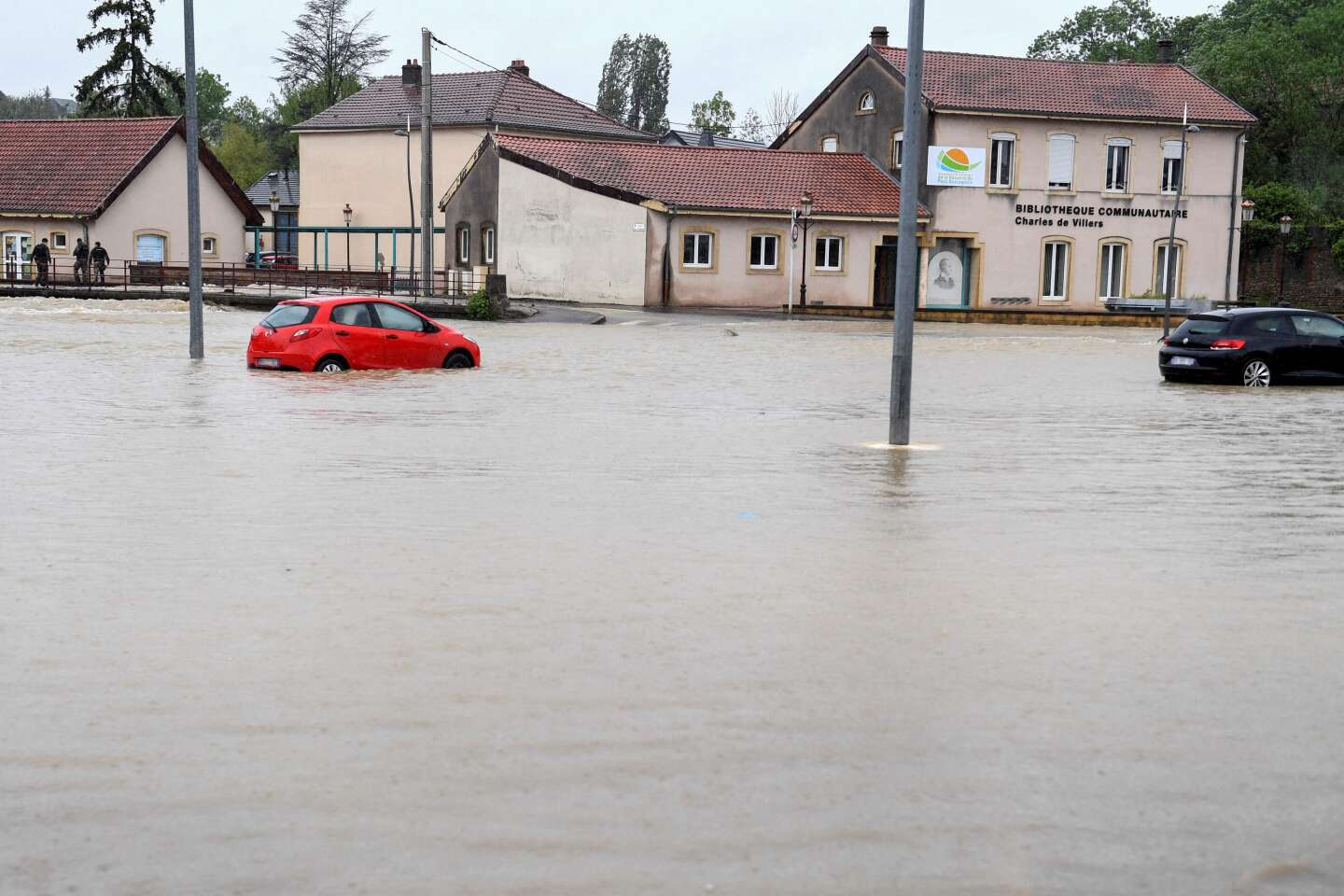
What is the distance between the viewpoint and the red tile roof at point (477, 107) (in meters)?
64.7

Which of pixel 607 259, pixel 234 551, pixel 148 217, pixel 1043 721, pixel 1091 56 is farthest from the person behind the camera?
pixel 1091 56

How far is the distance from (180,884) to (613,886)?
1.13 m

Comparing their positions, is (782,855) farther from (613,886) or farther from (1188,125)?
(1188,125)

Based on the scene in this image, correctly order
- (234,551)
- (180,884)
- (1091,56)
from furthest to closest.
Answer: (1091,56) < (234,551) < (180,884)

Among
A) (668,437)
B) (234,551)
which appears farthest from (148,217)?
(234,551)

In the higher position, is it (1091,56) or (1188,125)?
(1091,56)

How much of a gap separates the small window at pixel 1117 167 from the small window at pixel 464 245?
68.3 feet

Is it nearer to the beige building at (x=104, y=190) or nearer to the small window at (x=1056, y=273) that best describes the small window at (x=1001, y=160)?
the small window at (x=1056, y=273)

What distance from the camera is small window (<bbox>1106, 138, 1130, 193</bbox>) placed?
53781 mm

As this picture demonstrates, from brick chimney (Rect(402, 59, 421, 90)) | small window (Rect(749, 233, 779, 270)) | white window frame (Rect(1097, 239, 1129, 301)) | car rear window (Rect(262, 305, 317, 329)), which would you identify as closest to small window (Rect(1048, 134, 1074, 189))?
white window frame (Rect(1097, 239, 1129, 301))

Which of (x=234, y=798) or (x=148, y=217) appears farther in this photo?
(x=148, y=217)

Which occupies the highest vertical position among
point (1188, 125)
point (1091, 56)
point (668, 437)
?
point (1091, 56)

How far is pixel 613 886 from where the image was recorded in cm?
437

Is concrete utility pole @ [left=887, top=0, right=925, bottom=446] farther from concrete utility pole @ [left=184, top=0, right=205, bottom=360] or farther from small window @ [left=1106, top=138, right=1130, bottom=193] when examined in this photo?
small window @ [left=1106, top=138, right=1130, bottom=193]
